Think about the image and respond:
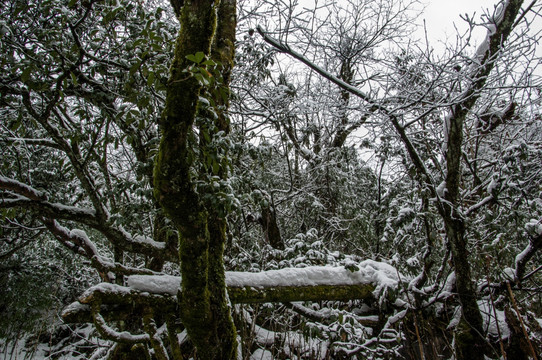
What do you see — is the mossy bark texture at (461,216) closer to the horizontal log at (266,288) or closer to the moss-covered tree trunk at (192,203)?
the horizontal log at (266,288)

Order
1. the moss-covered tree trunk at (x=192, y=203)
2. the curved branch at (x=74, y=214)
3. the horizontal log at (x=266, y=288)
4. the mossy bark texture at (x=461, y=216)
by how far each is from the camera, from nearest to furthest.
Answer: the moss-covered tree trunk at (x=192, y=203), the horizontal log at (x=266, y=288), the mossy bark texture at (x=461, y=216), the curved branch at (x=74, y=214)

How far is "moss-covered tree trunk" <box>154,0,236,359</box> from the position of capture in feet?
5.08

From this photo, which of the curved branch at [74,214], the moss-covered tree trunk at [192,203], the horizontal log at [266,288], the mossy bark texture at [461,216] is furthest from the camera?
the curved branch at [74,214]

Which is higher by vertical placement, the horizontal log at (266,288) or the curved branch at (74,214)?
the curved branch at (74,214)

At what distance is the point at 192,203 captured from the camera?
173cm

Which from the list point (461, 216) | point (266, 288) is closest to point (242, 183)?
point (266, 288)

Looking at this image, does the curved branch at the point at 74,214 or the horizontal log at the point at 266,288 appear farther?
the curved branch at the point at 74,214

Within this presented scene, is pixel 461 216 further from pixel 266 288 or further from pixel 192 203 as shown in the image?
pixel 192 203

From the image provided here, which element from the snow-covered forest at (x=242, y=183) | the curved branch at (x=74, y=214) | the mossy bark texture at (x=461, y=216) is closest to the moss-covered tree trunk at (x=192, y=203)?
the snow-covered forest at (x=242, y=183)

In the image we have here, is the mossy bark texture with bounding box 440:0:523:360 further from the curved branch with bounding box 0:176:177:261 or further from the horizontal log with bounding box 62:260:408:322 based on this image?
the curved branch with bounding box 0:176:177:261

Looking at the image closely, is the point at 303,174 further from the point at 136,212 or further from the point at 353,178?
the point at 136,212

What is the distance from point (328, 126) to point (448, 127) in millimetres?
3806

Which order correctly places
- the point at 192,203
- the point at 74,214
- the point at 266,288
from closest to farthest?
the point at 192,203 → the point at 266,288 → the point at 74,214

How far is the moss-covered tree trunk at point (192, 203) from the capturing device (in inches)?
61.0
